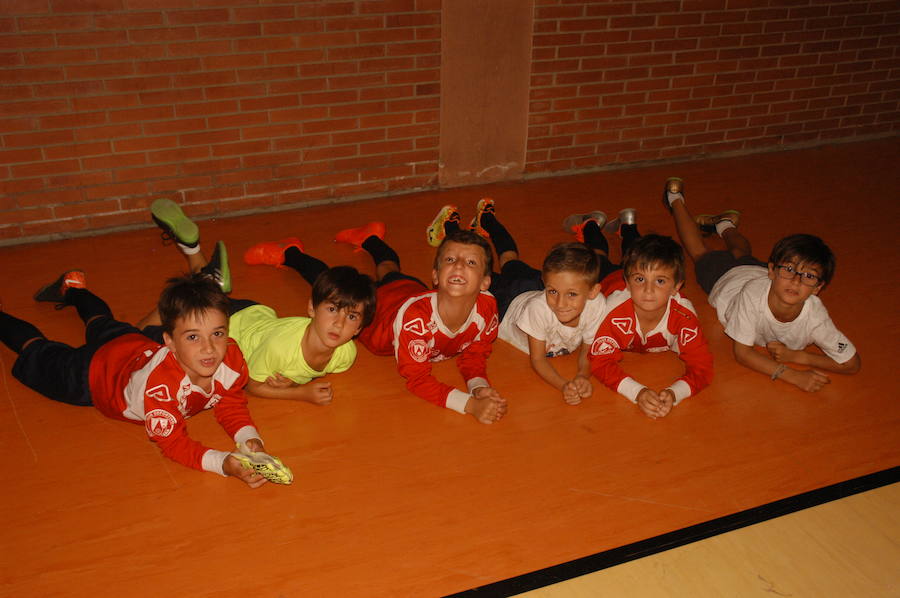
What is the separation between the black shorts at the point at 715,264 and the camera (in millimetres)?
4156

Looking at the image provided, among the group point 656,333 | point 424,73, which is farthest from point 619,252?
point 424,73

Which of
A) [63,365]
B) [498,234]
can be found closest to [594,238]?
[498,234]

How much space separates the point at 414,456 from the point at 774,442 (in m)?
1.53

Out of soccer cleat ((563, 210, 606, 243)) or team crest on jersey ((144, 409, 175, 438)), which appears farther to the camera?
soccer cleat ((563, 210, 606, 243))

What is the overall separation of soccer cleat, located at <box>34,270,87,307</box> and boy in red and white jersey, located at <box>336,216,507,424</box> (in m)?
1.48

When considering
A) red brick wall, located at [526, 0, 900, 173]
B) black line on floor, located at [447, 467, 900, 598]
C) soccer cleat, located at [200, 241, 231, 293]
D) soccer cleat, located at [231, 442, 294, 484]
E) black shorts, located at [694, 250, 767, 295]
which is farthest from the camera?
red brick wall, located at [526, 0, 900, 173]

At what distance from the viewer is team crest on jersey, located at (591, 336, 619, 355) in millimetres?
3438

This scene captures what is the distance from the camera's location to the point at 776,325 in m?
3.53

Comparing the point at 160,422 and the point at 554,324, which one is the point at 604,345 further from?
the point at 160,422

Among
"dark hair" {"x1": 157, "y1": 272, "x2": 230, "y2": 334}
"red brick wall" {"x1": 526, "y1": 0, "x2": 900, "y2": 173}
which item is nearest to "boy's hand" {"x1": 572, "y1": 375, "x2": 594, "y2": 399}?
"dark hair" {"x1": 157, "y1": 272, "x2": 230, "y2": 334}

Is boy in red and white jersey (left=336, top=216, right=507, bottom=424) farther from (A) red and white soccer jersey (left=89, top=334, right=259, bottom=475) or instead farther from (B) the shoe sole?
(B) the shoe sole

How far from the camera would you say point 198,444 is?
9.57ft

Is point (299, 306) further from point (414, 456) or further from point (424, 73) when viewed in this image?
point (424, 73)

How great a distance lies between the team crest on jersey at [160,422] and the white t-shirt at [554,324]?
1523 millimetres
